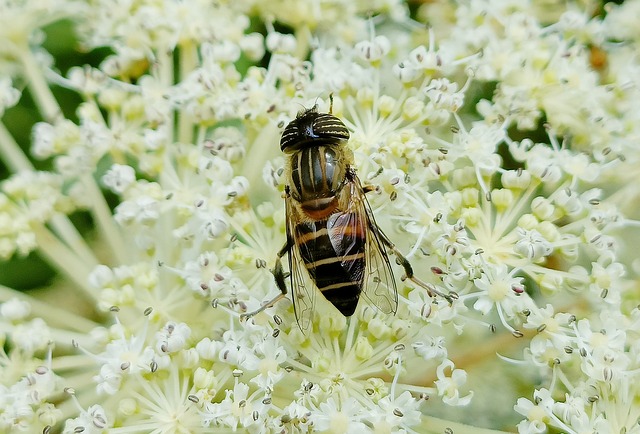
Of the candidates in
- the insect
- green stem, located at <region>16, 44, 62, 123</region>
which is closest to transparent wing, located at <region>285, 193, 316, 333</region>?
the insect

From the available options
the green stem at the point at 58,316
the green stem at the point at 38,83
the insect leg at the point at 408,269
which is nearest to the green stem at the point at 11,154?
the green stem at the point at 38,83

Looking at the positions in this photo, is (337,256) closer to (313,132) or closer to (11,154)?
(313,132)

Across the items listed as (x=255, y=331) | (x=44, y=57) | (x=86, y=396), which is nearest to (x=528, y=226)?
(x=255, y=331)

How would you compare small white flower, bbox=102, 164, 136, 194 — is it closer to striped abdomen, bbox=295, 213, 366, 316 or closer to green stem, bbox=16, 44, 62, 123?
green stem, bbox=16, 44, 62, 123

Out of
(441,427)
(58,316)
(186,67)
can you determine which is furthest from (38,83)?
(441,427)

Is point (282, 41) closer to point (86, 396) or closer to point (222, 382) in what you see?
point (222, 382)

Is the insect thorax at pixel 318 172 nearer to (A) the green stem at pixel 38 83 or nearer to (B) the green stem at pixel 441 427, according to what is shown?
(B) the green stem at pixel 441 427
